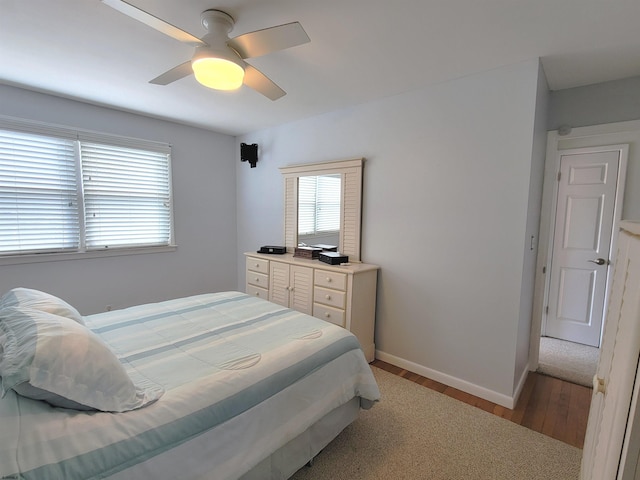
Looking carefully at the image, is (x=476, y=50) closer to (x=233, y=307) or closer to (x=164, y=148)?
(x=233, y=307)

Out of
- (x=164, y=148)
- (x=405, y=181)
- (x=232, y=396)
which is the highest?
(x=164, y=148)

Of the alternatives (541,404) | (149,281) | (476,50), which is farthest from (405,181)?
(149,281)

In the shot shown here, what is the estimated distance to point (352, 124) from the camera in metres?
2.95

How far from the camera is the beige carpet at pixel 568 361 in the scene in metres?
2.62

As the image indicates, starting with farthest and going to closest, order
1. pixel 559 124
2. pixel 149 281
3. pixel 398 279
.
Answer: pixel 149 281, pixel 398 279, pixel 559 124

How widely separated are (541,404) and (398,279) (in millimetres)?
1369

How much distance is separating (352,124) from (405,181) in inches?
32.3

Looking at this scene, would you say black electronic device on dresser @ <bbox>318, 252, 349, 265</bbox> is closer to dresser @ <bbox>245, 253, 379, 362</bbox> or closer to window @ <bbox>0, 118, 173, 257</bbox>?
dresser @ <bbox>245, 253, 379, 362</bbox>

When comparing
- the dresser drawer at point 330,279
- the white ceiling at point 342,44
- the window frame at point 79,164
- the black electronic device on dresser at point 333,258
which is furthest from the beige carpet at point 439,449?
the window frame at point 79,164

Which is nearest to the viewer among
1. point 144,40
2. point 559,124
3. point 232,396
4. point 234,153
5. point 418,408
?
point 232,396

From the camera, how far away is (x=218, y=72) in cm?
159

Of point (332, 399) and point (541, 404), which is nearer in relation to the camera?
point (332, 399)

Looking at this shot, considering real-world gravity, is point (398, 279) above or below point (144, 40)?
below

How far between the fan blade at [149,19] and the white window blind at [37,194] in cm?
228
